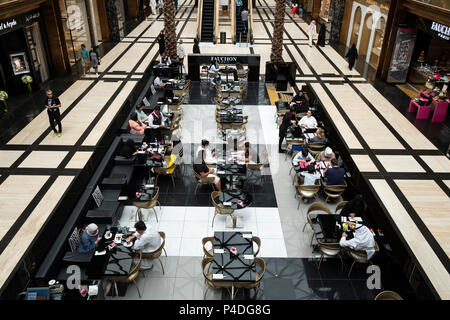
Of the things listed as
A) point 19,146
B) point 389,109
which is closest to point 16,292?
point 19,146

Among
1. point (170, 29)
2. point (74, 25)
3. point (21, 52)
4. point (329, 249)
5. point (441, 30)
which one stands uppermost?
point (441, 30)

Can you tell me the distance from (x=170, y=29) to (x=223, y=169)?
33.4 feet

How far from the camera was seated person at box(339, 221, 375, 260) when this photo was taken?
21.6 ft

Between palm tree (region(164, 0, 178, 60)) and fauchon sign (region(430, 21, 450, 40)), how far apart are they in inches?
417

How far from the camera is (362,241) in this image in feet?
21.6

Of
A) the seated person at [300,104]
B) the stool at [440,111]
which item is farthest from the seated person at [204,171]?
the stool at [440,111]

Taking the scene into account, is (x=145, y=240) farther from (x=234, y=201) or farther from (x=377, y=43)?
(x=377, y=43)

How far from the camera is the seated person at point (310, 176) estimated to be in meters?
8.59

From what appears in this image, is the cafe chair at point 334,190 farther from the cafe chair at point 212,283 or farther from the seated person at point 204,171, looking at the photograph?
the cafe chair at point 212,283

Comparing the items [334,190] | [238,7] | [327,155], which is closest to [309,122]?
[327,155]

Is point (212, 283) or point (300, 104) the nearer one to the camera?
point (212, 283)

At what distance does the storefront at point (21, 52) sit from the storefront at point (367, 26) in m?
14.7

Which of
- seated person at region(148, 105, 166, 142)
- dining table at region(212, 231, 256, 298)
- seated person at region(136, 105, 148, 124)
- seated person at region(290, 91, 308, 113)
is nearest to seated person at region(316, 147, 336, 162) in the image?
seated person at region(290, 91, 308, 113)

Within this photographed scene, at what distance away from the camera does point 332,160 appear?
8625 mm
